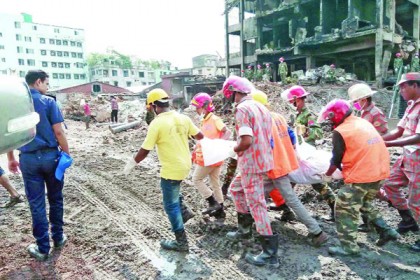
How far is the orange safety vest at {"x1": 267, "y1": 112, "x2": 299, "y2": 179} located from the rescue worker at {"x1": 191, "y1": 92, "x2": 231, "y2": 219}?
112cm

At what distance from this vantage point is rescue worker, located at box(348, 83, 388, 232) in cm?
392

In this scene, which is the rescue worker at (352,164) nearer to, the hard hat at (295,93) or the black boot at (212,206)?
the hard hat at (295,93)

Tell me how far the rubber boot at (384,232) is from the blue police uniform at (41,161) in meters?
3.49

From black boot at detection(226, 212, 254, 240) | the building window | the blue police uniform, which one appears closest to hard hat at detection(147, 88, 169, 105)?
the blue police uniform

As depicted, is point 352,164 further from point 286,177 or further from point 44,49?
point 44,49

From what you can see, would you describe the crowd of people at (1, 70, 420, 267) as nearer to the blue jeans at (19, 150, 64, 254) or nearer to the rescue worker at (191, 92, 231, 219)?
the blue jeans at (19, 150, 64, 254)

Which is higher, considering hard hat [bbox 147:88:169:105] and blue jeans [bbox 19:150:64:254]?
hard hat [bbox 147:88:169:105]

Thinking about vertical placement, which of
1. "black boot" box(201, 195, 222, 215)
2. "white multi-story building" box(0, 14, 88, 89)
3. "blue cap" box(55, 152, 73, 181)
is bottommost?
"black boot" box(201, 195, 222, 215)

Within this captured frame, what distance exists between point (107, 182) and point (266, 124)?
4.19 m

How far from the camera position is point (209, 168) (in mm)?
4387

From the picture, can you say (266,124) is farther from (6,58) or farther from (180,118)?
(6,58)

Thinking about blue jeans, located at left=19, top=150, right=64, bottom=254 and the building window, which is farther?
the building window

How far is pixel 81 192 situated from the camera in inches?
229

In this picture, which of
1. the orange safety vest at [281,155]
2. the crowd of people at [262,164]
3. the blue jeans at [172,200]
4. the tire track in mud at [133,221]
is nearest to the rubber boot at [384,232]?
the crowd of people at [262,164]
